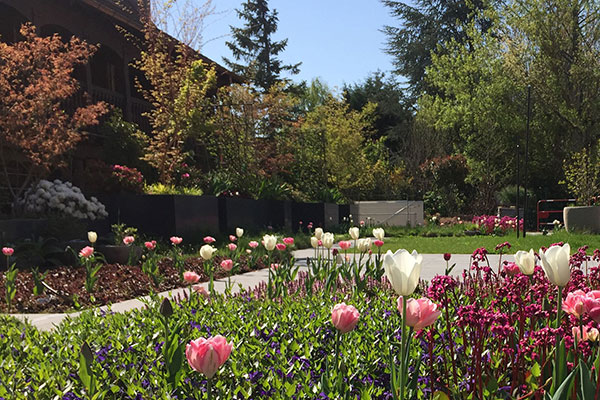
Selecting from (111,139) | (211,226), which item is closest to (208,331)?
(211,226)

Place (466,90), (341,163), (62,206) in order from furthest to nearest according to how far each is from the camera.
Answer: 1. (466,90)
2. (341,163)
3. (62,206)

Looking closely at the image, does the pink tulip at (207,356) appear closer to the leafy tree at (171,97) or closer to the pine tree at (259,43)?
the leafy tree at (171,97)

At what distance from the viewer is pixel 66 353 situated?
2.36 metres

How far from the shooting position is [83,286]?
5.24m

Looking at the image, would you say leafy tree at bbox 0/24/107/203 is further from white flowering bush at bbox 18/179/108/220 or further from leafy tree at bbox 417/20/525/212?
leafy tree at bbox 417/20/525/212

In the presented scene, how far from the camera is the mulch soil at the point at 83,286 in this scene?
461 cm

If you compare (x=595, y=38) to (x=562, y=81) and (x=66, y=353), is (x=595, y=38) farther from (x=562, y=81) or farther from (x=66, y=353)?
(x=66, y=353)

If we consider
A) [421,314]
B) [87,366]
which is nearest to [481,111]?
[421,314]

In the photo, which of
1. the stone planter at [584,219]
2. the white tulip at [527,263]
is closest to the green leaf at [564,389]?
the white tulip at [527,263]

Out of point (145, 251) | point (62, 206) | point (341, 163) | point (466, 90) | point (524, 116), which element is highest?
point (466, 90)

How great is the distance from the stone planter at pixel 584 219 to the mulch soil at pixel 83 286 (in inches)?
404

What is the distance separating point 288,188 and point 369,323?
12.0 metres

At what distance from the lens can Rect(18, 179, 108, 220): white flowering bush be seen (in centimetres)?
788

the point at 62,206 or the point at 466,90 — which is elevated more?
the point at 466,90
